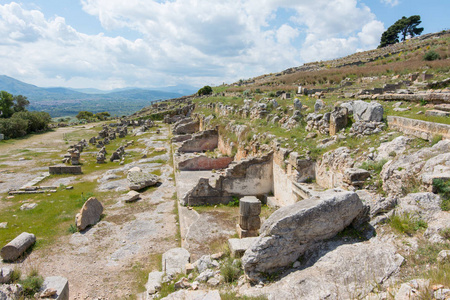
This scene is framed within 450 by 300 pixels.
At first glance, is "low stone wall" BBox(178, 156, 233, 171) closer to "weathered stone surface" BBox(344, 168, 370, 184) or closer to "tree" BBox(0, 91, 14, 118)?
"weathered stone surface" BBox(344, 168, 370, 184)

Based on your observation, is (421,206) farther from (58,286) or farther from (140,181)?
(140,181)

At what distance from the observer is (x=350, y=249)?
544cm

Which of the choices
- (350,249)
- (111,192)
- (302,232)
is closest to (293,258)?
(302,232)

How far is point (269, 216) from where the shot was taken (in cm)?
721

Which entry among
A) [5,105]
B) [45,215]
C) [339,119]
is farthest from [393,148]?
[5,105]

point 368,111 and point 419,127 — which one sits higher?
point 368,111

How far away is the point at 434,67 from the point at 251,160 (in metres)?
16.7

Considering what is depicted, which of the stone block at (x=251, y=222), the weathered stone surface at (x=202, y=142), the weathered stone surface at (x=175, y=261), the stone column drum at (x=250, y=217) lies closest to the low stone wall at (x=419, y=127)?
the stone column drum at (x=250, y=217)

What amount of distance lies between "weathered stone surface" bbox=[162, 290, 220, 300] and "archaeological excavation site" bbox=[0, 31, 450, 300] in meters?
0.04

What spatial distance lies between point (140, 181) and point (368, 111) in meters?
12.8

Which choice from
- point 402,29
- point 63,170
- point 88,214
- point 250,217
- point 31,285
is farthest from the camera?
point 402,29

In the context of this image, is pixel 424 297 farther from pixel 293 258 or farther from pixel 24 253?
pixel 24 253

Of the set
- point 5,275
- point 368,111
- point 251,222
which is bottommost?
point 251,222

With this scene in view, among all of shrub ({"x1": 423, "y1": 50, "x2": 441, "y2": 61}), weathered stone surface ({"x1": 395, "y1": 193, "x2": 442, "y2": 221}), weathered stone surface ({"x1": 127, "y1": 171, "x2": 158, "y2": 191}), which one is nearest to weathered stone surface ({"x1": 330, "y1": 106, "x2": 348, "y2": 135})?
weathered stone surface ({"x1": 395, "y1": 193, "x2": 442, "y2": 221})
